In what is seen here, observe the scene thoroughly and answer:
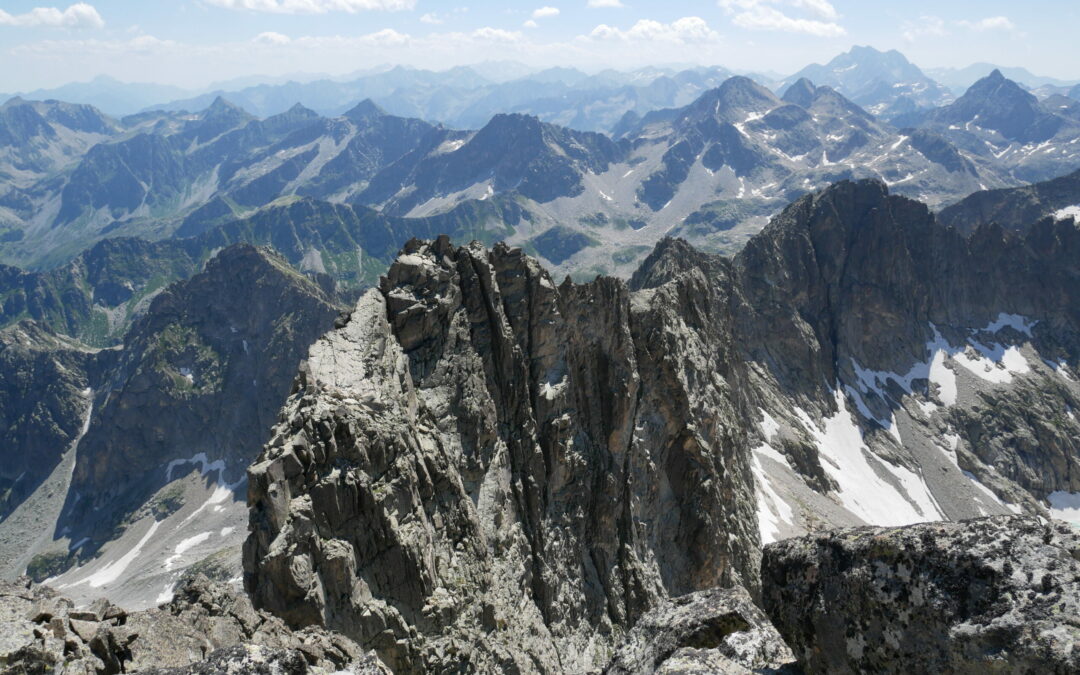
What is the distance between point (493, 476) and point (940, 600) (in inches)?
1182

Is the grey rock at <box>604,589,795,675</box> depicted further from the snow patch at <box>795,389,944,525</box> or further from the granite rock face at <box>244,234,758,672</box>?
the snow patch at <box>795,389,944,525</box>

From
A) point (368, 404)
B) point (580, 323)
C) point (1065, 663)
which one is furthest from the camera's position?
point (580, 323)

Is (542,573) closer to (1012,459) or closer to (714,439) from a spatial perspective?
(714,439)

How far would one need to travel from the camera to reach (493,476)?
37.4m

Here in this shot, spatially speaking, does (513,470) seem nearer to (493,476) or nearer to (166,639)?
(493,476)

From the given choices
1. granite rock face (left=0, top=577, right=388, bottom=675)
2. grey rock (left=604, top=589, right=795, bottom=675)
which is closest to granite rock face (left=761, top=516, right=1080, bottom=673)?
grey rock (left=604, top=589, right=795, bottom=675)

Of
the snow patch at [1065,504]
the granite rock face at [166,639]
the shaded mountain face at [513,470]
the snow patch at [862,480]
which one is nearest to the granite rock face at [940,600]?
the granite rock face at [166,639]

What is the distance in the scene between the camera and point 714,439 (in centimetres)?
5828

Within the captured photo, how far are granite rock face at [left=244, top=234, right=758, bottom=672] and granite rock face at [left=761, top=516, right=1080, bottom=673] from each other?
1906 cm

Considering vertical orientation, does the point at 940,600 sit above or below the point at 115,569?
above

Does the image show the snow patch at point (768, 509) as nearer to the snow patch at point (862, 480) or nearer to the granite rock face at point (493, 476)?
the granite rock face at point (493, 476)

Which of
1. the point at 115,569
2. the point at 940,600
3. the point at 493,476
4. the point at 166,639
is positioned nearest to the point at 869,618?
the point at 940,600

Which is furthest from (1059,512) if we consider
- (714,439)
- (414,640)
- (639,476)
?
(414,640)

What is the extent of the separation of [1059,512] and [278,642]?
171m
